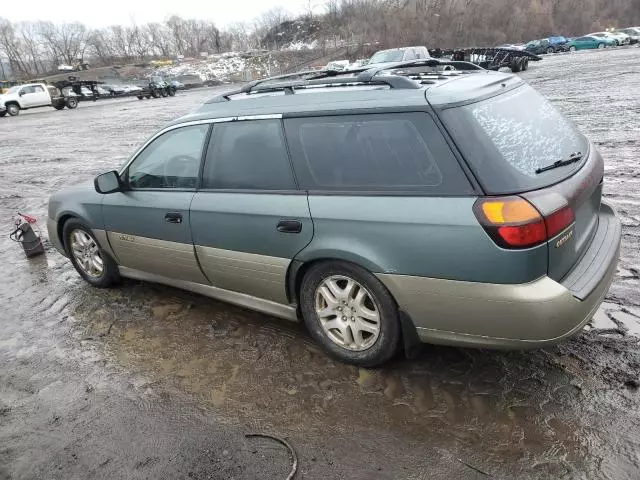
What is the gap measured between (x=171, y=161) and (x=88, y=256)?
5.15ft

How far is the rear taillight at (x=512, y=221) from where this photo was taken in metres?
2.39

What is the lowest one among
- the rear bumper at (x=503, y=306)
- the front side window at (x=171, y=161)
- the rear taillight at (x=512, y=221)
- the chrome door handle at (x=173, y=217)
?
the rear bumper at (x=503, y=306)

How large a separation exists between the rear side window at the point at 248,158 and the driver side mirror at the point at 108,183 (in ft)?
3.23

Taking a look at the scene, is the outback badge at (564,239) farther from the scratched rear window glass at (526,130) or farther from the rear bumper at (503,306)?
the scratched rear window glass at (526,130)

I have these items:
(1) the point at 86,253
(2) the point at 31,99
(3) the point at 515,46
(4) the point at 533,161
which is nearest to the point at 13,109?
(2) the point at 31,99

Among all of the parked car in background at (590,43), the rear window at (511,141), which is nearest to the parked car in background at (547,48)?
the parked car in background at (590,43)

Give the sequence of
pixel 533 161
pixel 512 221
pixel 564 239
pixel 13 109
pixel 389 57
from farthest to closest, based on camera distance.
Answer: pixel 13 109, pixel 389 57, pixel 533 161, pixel 564 239, pixel 512 221

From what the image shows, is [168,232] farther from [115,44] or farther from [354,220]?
[115,44]

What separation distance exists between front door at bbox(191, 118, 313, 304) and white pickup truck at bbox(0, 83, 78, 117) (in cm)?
3565

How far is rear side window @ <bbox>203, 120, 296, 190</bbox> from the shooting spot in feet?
10.5

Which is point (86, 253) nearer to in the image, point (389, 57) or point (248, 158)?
point (248, 158)

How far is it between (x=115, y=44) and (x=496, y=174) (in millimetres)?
140969

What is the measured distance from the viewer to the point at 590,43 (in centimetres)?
5016

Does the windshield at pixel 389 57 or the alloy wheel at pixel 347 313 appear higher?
the windshield at pixel 389 57
